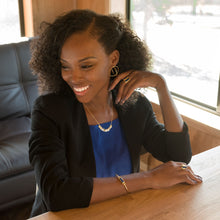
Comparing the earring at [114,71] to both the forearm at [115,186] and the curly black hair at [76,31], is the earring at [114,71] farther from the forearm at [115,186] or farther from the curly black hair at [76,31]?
the forearm at [115,186]

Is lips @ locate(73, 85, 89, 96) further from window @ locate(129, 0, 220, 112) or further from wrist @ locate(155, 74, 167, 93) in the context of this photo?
window @ locate(129, 0, 220, 112)

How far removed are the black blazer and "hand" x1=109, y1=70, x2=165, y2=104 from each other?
107 mm

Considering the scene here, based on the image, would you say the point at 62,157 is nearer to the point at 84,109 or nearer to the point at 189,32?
the point at 84,109

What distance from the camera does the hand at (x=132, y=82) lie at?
4.85ft

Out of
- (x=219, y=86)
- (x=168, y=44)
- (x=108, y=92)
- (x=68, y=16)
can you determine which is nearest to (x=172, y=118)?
(x=108, y=92)

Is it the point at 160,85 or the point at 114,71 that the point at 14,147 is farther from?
the point at 160,85

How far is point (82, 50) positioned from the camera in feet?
4.47

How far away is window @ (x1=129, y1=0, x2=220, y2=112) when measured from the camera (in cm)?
260

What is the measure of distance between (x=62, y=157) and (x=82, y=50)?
412 mm

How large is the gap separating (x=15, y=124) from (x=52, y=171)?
1.56m

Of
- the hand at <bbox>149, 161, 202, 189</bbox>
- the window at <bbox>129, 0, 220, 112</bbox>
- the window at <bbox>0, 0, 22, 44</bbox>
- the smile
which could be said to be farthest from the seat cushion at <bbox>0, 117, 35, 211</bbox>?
the window at <bbox>0, 0, 22, 44</bbox>

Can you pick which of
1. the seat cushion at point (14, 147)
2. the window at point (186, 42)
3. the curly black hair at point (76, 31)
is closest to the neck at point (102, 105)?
the curly black hair at point (76, 31)

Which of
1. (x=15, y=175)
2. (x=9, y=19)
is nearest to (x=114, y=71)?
(x=15, y=175)

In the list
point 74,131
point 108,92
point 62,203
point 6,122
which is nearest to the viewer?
point 62,203
